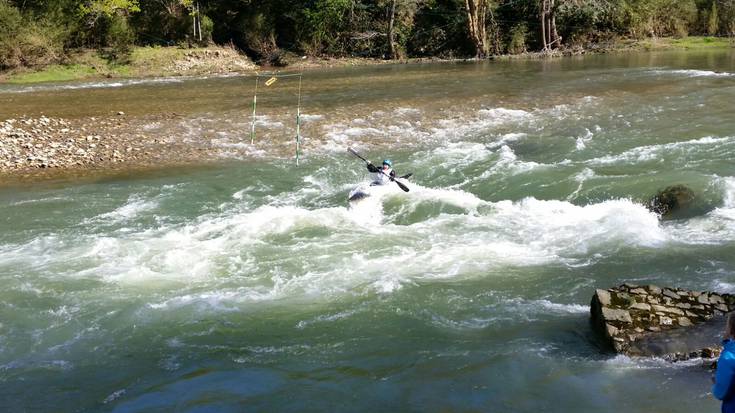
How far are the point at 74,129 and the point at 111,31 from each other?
75.3 ft

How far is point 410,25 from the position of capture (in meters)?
48.4

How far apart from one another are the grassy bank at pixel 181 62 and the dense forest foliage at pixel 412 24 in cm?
162

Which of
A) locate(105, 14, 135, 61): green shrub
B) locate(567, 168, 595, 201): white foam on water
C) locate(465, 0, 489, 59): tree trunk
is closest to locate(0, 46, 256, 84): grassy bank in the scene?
locate(105, 14, 135, 61): green shrub

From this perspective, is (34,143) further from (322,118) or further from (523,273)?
(523,273)

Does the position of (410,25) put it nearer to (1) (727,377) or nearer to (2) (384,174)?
(2) (384,174)

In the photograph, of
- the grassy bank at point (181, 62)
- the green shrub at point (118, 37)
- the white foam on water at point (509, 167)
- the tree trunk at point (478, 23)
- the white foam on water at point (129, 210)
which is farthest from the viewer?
the tree trunk at point (478, 23)

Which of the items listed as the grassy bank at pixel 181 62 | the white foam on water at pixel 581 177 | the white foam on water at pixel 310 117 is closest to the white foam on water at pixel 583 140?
the white foam on water at pixel 581 177

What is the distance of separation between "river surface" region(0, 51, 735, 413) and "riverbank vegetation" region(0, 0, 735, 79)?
24.7 meters

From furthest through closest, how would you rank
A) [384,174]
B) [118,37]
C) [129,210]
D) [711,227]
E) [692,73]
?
[118,37] → [692,73] → [384,174] → [129,210] → [711,227]

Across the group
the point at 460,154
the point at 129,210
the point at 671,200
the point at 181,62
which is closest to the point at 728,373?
the point at 671,200

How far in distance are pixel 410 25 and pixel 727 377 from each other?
45833 mm

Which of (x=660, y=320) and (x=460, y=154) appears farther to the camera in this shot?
(x=460, y=154)

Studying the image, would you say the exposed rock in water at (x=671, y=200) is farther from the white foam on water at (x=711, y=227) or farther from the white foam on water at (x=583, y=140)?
the white foam on water at (x=583, y=140)

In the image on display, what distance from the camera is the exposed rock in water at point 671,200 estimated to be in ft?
42.1
